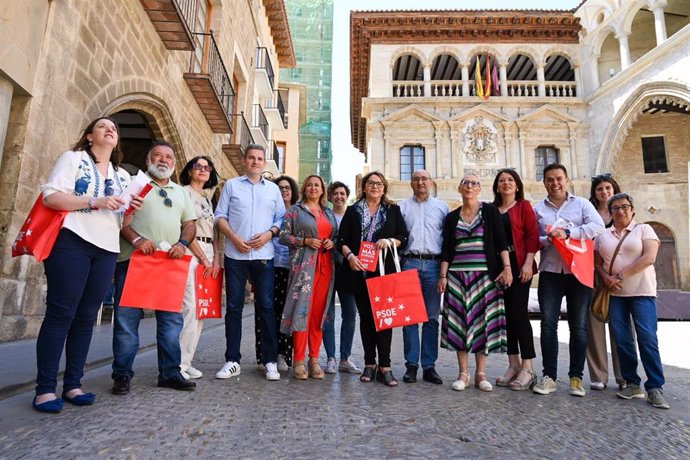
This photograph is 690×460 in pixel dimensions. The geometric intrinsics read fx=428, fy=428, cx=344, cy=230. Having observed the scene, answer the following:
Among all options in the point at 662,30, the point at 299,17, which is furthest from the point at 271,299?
the point at 299,17

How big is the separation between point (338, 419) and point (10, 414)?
1862 mm

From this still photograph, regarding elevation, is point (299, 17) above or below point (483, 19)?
above

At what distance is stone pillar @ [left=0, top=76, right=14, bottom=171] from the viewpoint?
402cm

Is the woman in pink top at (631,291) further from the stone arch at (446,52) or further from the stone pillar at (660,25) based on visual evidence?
the stone arch at (446,52)

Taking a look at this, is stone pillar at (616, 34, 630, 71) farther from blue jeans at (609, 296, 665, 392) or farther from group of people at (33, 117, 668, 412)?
blue jeans at (609, 296, 665, 392)

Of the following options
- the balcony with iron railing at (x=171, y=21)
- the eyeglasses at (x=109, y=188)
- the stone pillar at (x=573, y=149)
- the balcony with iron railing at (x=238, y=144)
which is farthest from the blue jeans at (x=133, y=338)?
the stone pillar at (x=573, y=149)

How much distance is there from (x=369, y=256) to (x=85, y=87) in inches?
164

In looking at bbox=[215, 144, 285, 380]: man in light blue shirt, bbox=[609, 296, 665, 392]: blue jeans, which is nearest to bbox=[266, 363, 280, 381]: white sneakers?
bbox=[215, 144, 285, 380]: man in light blue shirt

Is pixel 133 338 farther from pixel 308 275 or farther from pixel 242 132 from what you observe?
pixel 242 132

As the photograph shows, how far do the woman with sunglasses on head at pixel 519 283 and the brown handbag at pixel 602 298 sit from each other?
55 centimetres

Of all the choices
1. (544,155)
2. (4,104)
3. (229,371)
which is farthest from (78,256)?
(544,155)

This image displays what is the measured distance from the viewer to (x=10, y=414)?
242 centimetres

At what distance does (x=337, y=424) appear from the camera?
2430 millimetres

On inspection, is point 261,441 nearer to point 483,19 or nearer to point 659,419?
point 659,419
